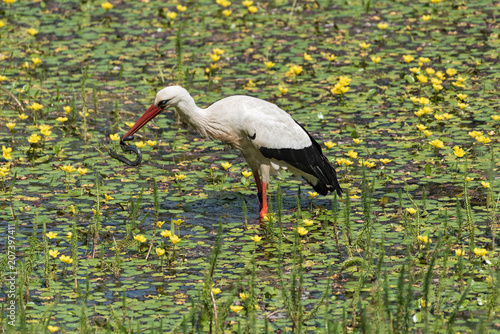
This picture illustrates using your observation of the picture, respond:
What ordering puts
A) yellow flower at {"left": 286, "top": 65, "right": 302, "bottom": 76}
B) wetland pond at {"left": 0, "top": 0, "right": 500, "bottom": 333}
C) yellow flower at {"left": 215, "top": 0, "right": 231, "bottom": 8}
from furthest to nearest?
yellow flower at {"left": 215, "top": 0, "right": 231, "bottom": 8}
yellow flower at {"left": 286, "top": 65, "right": 302, "bottom": 76}
wetland pond at {"left": 0, "top": 0, "right": 500, "bottom": 333}

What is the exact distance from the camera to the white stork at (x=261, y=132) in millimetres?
7332

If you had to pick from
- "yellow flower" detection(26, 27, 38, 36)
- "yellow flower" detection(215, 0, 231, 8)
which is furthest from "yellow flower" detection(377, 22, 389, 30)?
"yellow flower" detection(26, 27, 38, 36)

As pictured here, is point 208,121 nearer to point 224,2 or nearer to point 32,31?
point 32,31

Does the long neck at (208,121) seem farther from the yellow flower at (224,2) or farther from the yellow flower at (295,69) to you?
the yellow flower at (224,2)

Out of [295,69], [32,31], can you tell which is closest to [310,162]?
[295,69]

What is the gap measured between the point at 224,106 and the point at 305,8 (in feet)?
20.0

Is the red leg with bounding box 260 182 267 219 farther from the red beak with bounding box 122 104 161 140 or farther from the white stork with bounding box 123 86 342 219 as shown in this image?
the red beak with bounding box 122 104 161 140

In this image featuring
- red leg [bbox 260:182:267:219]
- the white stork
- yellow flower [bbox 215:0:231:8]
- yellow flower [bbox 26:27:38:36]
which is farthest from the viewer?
yellow flower [bbox 215:0:231:8]

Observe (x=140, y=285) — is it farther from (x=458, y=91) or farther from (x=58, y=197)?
(x=458, y=91)

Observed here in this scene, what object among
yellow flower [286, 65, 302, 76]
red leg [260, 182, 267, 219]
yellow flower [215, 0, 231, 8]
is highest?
yellow flower [215, 0, 231, 8]

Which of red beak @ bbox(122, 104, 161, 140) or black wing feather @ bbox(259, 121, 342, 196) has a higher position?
red beak @ bbox(122, 104, 161, 140)

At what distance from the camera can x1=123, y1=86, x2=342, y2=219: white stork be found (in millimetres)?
7332

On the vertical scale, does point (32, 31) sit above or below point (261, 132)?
above

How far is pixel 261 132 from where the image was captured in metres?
7.28
